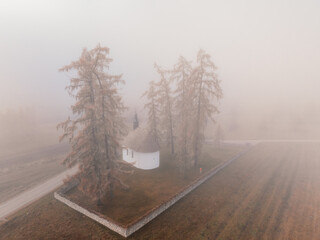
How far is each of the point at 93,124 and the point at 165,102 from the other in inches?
675

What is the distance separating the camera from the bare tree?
15.7 m

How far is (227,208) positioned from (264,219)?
3.32 meters

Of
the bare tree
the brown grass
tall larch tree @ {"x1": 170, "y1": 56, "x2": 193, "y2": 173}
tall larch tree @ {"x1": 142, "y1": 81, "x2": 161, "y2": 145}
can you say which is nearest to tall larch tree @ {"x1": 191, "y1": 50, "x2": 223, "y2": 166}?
tall larch tree @ {"x1": 170, "y1": 56, "x2": 193, "y2": 173}

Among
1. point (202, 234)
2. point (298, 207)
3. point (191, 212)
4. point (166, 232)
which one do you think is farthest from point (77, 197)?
point (298, 207)

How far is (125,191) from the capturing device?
2173 centimetres

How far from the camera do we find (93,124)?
53.6 feet

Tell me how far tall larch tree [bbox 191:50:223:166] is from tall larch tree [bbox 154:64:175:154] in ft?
19.5

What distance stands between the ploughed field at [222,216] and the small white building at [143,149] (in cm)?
919

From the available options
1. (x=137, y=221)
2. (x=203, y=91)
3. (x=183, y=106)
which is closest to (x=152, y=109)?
(x=183, y=106)

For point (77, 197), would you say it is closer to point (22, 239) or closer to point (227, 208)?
point (22, 239)

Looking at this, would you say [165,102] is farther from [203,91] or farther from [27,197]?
[27,197]

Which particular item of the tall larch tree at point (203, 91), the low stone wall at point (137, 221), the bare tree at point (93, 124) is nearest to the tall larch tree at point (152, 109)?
the tall larch tree at point (203, 91)

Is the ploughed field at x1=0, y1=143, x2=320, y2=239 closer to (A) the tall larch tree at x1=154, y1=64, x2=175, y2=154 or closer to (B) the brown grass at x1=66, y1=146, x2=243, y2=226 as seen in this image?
(B) the brown grass at x1=66, y1=146, x2=243, y2=226

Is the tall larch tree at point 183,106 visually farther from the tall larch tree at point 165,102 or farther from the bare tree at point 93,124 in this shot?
the bare tree at point 93,124
